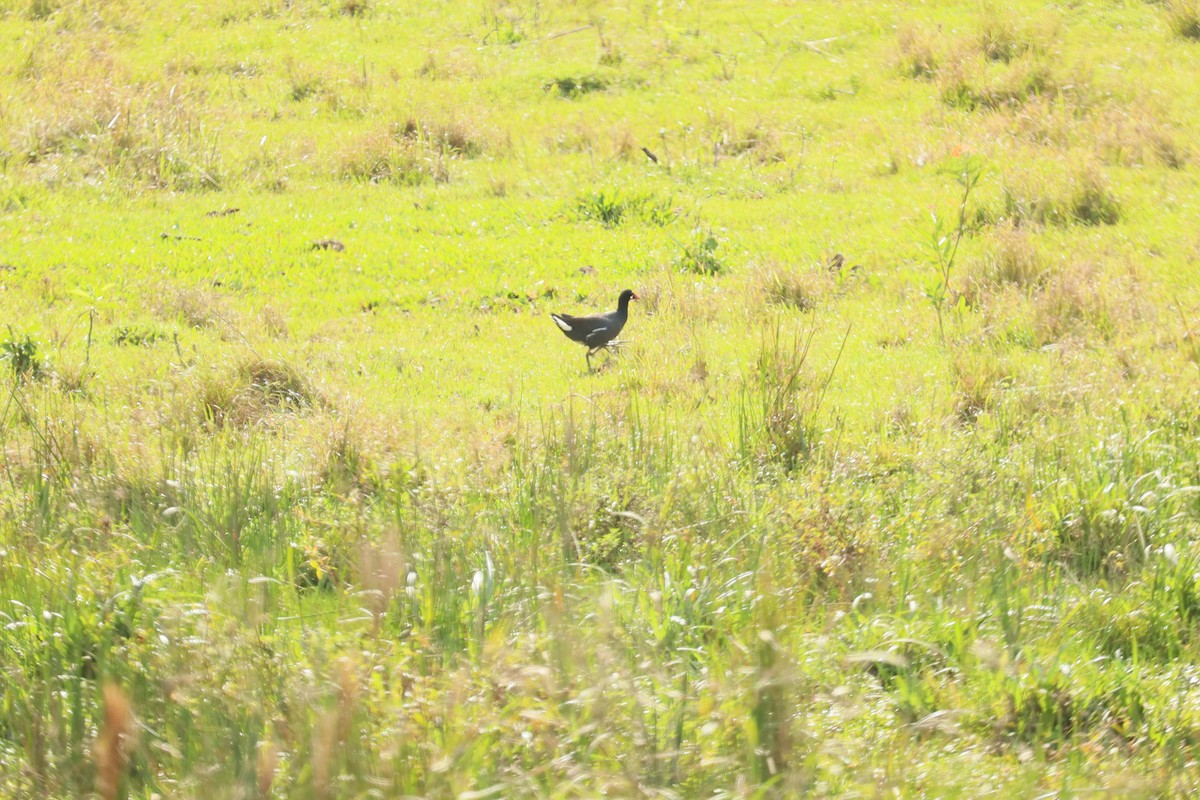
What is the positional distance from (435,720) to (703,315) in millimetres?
6498

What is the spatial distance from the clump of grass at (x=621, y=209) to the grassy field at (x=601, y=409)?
6 centimetres

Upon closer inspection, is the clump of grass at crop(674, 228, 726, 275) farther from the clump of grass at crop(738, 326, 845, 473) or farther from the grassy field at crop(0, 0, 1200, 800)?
the clump of grass at crop(738, 326, 845, 473)

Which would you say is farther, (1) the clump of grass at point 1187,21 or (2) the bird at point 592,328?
(1) the clump of grass at point 1187,21

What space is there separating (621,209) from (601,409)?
18.3 ft

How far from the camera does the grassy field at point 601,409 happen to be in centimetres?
323

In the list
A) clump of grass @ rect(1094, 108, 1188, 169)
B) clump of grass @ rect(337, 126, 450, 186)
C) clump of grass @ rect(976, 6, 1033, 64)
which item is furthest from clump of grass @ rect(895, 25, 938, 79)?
clump of grass @ rect(337, 126, 450, 186)

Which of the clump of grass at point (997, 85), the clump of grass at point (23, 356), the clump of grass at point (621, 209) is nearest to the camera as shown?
the clump of grass at point (23, 356)

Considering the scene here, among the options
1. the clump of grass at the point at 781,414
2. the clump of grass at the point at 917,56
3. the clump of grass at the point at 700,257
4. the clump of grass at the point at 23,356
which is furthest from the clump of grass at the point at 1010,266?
the clump of grass at the point at 23,356

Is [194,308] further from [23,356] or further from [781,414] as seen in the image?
[781,414]

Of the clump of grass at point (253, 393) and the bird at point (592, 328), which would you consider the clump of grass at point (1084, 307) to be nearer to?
the bird at point (592, 328)

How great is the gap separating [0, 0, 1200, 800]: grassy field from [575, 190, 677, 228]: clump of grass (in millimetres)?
61

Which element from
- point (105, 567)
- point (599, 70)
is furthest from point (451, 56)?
point (105, 567)

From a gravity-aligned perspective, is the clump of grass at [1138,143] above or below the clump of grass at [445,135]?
above

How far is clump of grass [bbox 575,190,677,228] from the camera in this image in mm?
11758
